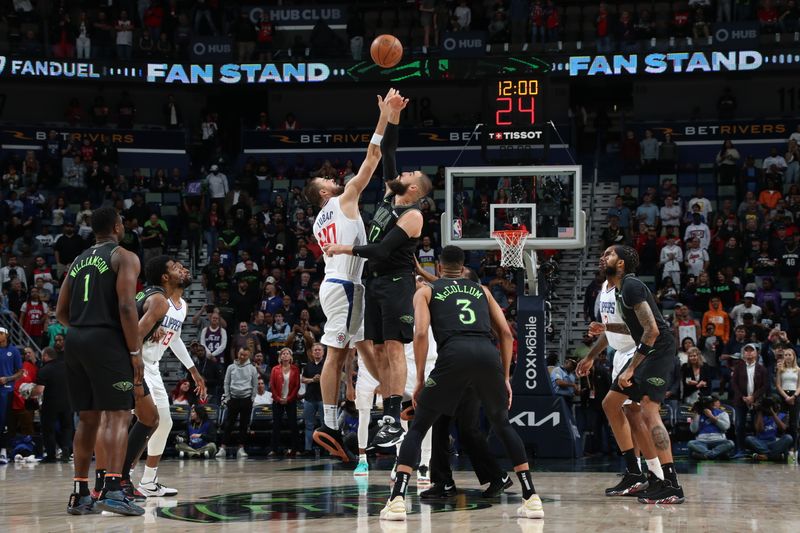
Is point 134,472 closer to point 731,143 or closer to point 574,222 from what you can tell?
point 574,222

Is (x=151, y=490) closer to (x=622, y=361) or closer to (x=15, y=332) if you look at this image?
(x=622, y=361)

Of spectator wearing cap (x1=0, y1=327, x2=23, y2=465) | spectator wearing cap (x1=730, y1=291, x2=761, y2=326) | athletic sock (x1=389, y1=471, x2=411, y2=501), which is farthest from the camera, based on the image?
spectator wearing cap (x1=730, y1=291, x2=761, y2=326)

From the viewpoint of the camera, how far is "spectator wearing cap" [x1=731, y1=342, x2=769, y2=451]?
53.6 feet

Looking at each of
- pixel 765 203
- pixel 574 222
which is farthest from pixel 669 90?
pixel 574 222

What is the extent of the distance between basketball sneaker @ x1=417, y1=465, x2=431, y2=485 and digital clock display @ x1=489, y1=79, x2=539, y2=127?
23.3 ft

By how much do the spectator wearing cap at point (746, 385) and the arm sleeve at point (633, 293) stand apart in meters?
7.76

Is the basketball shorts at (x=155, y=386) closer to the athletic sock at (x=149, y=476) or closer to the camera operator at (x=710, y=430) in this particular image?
the athletic sock at (x=149, y=476)

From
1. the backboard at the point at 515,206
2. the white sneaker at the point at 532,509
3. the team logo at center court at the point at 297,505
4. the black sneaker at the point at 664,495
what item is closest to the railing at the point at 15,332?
the backboard at the point at 515,206

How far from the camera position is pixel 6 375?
17.0 m

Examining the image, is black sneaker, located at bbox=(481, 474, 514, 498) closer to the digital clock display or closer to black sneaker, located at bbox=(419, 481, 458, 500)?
black sneaker, located at bbox=(419, 481, 458, 500)

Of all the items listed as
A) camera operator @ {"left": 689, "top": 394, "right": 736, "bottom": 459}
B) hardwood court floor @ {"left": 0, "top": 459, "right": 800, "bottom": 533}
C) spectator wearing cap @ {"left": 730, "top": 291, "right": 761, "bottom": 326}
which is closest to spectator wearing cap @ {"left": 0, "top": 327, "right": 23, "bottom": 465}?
hardwood court floor @ {"left": 0, "top": 459, "right": 800, "bottom": 533}

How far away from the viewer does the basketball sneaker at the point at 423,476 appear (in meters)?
10.0

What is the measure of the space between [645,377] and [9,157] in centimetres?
2085

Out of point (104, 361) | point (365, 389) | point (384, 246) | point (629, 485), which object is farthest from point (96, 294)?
point (629, 485)
